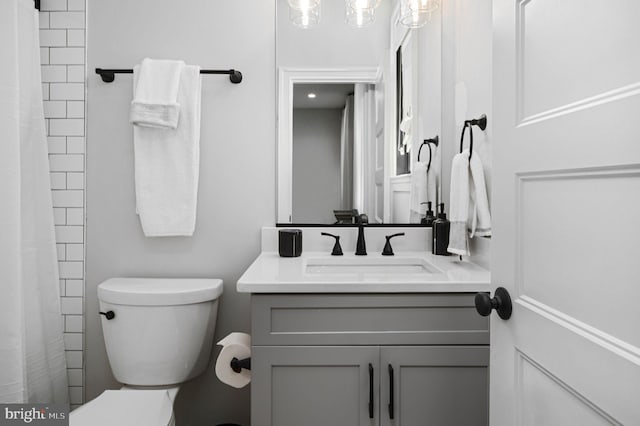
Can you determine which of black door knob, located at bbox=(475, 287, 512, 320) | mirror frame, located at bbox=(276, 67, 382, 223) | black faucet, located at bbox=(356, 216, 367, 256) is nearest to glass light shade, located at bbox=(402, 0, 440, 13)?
mirror frame, located at bbox=(276, 67, 382, 223)

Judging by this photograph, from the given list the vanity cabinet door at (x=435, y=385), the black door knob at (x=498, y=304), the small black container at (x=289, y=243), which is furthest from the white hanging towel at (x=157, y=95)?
the black door knob at (x=498, y=304)

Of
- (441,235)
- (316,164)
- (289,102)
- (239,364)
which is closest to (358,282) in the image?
(239,364)

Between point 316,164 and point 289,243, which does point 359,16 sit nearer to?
point 316,164

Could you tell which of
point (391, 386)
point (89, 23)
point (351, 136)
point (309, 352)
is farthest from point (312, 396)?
point (89, 23)

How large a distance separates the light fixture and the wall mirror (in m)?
0.08

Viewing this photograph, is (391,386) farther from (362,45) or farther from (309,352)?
(362,45)

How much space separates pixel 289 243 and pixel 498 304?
3.19ft

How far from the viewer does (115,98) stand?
191 centimetres

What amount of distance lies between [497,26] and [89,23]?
178cm

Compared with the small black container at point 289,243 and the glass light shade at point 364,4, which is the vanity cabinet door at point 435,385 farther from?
the glass light shade at point 364,4

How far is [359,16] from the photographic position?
1.86m

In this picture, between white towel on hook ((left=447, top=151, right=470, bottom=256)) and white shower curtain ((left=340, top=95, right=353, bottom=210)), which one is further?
white shower curtain ((left=340, top=95, right=353, bottom=210))

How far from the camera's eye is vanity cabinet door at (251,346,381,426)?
4.19 feet

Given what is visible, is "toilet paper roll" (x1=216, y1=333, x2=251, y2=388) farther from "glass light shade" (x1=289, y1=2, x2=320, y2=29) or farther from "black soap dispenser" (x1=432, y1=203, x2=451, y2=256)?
"glass light shade" (x1=289, y1=2, x2=320, y2=29)
